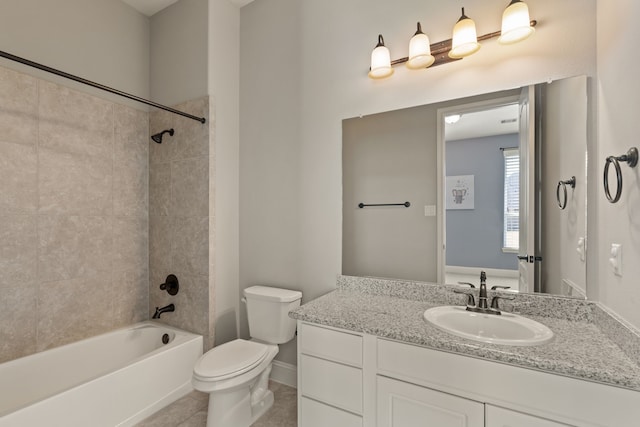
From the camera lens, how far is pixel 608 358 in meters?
0.99

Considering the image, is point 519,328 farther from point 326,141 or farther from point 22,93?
point 22,93

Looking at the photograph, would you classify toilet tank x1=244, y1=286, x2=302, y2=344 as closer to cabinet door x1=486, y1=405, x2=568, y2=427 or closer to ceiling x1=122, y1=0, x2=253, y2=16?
cabinet door x1=486, y1=405, x2=568, y2=427

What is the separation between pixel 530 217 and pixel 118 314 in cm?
287

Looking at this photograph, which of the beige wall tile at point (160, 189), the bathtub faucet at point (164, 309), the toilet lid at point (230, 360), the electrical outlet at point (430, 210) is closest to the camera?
the toilet lid at point (230, 360)

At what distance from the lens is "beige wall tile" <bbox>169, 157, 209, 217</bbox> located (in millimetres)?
2223

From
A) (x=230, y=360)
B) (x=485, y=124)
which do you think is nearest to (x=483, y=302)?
(x=485, y=124)

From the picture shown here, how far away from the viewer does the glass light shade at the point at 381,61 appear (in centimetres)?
173

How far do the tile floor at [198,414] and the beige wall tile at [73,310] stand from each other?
82 cm

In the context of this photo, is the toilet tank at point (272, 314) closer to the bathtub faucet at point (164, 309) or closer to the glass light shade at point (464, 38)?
the bathtub faucet at point (164, 309)

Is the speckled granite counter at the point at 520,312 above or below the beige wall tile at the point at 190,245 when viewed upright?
below

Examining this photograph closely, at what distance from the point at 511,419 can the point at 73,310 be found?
8.51 feet

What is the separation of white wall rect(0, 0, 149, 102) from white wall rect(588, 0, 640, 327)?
9.78 ft

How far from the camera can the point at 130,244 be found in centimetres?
242

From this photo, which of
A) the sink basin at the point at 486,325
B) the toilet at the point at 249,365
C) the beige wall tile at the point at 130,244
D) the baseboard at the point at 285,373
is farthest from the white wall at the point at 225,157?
the sink basin at the point at 486,325
